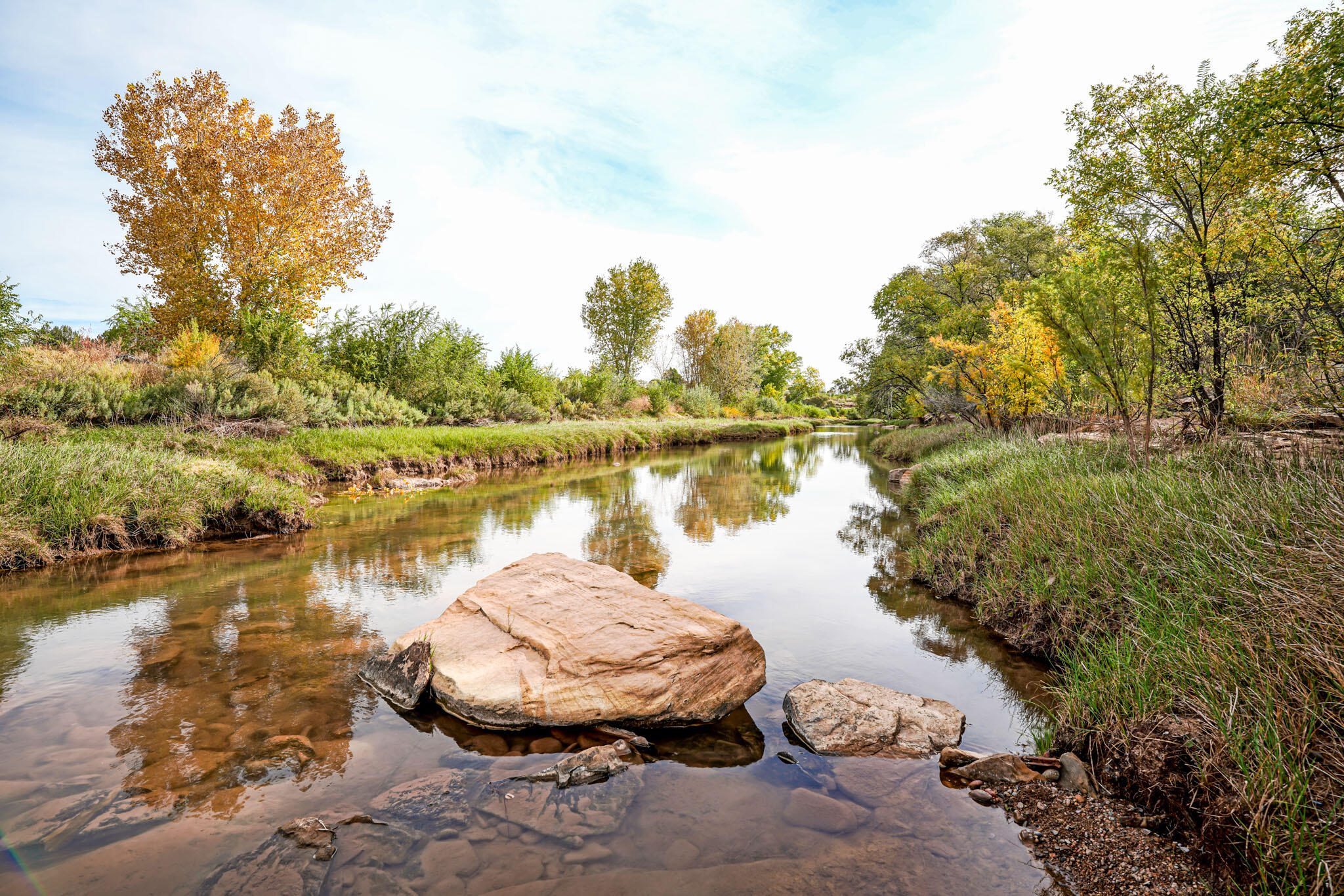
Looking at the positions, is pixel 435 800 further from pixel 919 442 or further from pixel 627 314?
pixel 627 314

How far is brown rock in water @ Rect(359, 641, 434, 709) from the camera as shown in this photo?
3.77m

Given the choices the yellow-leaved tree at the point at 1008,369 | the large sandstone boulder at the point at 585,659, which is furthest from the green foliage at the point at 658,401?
the large sandstone boulder at the point at 585,659

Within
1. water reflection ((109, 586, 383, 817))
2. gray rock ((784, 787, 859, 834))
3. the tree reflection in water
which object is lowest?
the tree reflection in water

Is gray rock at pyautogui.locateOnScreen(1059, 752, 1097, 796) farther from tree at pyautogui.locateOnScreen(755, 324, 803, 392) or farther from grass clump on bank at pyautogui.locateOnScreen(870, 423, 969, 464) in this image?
tree at pyautogui.locateOnScreen(755, 324, 803, 392)

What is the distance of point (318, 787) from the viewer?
2.89 m

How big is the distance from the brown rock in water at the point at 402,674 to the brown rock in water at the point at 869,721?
2.51 m

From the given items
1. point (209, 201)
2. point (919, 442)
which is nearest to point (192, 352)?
point (209, 201)

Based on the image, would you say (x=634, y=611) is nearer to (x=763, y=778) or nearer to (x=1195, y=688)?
(x=763, y=778)

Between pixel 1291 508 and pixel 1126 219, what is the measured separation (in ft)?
17.1

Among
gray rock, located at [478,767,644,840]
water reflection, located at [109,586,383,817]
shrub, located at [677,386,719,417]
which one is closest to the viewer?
gray rock, located at [478,767,644,840]

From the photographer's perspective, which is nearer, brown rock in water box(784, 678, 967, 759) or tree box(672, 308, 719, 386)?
brown rock in water box(784, 678, 967, 759)

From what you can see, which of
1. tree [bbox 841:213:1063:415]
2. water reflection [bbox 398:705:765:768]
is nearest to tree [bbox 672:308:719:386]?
tree [bbox 841:213:1063:415]

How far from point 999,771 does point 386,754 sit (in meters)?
3.47

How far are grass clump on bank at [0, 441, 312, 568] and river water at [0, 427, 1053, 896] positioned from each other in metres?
0.45
